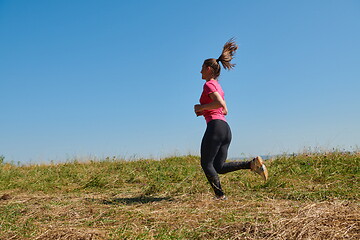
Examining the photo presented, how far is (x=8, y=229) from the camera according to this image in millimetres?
3582

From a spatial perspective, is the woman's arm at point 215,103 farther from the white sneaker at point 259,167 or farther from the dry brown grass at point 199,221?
the dry brown grass at point 199,221

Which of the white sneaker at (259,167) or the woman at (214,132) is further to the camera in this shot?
the white sneaker at (259,167)

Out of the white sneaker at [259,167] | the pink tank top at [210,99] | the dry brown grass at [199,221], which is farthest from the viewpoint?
the white sneaker at [259,167]

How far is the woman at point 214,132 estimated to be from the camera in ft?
15.7

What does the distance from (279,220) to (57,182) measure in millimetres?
6771

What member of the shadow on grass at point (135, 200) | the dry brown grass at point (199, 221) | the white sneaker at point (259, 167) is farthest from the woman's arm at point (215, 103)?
the shadow on grass at point (135, 200)

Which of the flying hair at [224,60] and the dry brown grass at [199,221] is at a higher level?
the flying hair at [224,60]

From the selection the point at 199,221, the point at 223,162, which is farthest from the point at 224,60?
the point at 199,221

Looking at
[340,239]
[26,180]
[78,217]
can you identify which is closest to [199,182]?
[78,217]

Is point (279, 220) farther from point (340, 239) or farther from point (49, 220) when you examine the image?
point (49, 220)

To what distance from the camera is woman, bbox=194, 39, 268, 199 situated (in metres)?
4.80

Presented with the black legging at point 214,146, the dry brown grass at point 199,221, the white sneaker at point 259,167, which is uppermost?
the black legging at point 214,146

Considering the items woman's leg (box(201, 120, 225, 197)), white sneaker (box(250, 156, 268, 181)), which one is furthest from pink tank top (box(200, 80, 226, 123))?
white sneaker (box(250, 156, 268, 181))

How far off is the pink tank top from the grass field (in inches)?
49.2
